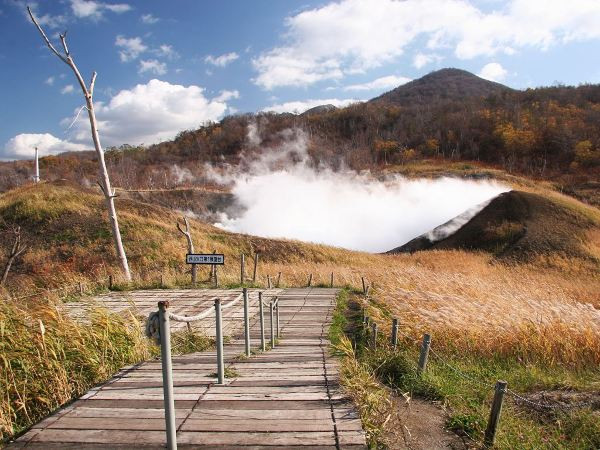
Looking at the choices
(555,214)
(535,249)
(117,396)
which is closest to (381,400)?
(117,396)

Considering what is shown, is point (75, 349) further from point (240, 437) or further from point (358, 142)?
point (358, 142)

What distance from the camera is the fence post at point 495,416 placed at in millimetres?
4309

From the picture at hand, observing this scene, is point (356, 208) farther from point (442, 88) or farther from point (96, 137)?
point (442, 88)

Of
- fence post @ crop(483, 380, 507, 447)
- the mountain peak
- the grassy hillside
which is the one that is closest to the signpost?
the grassy hillside

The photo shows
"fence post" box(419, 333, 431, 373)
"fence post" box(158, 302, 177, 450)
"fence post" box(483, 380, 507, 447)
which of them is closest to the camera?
"fence post" box(158, 302, 177, 450)

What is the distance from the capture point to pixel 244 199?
5250cm

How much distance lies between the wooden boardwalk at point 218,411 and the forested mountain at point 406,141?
57.3 meters

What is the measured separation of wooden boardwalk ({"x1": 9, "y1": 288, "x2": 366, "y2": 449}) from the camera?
3561 millimetres

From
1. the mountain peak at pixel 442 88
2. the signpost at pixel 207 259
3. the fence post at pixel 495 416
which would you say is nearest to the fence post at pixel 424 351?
the fence post at pixel 495 416

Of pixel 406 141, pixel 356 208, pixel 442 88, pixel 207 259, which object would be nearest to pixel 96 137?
pixel 207 259

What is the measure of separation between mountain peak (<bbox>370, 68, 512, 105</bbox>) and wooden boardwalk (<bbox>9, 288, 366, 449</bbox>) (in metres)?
150

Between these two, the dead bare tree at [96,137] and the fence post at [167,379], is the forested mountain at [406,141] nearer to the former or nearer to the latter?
the dead bare tree at [96,137]

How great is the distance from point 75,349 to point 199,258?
7344mm

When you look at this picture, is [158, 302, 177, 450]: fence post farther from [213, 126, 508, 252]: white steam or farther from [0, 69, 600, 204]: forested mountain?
[0, 69, 600, 204]: forested mountain
